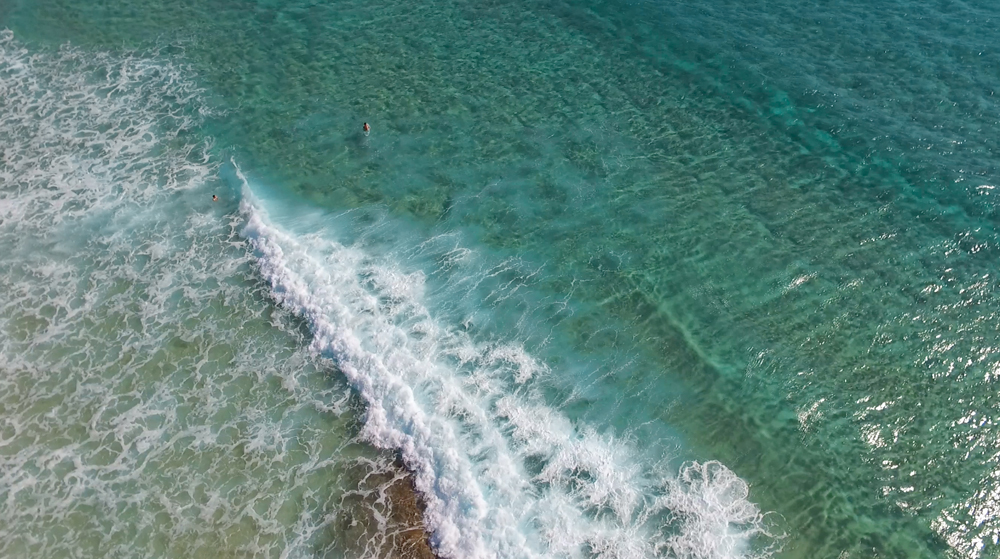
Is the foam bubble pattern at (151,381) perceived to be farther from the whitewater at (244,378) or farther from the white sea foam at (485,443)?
the white sea foam at (485,443)

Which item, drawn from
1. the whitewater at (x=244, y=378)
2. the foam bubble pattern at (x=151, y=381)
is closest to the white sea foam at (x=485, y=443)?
the whitewater at (x=244, y=378)

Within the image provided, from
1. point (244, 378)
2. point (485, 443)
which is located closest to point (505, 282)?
point (485, 443)

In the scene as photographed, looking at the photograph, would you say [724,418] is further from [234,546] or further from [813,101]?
[813,101]

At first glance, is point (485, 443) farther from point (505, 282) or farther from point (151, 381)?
point (151, 381)

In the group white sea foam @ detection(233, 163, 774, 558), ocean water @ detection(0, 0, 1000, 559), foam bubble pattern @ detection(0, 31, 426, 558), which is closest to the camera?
white sea foam @ detection(233, 163, 774, 558)

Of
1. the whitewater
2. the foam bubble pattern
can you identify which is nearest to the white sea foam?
the whitewater

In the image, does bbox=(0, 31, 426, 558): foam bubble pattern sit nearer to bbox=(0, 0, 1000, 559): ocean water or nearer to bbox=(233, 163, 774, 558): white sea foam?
bbox=(0, 0, 1000, 559): ocean water
